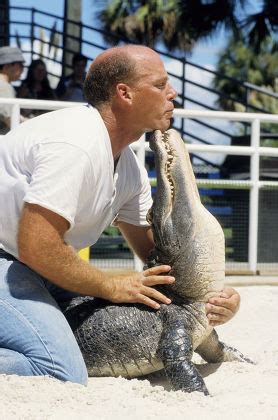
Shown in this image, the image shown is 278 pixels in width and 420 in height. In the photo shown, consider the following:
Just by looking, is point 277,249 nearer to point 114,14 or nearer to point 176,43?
point 176,43

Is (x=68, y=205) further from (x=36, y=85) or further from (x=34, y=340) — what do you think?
(x=36, y=85)

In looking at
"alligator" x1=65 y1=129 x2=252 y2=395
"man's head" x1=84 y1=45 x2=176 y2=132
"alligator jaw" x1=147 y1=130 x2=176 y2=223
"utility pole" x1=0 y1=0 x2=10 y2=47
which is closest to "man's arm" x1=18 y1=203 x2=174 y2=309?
"alligator" x1=65 y1=129 x2=252 y2=395

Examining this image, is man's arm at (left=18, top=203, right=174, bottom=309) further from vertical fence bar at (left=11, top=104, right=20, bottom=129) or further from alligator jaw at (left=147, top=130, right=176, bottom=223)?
vertical fence bar at (left=11, top=104, right=20, bottom=129)

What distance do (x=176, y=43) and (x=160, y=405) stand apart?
21740 mm

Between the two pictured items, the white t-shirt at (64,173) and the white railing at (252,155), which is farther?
the white railing at (252,155)

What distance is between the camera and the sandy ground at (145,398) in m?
2.83

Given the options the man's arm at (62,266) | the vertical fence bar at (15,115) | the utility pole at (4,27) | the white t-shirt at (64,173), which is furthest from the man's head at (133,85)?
the utility pole at (4,27)

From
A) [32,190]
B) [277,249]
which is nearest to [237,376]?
[32,190]

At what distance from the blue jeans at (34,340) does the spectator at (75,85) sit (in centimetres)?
504

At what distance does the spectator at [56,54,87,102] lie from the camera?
27.5 feet

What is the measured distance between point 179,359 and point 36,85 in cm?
542

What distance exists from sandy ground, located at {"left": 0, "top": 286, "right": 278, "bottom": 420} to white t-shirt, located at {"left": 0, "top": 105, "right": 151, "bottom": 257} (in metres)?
0.65

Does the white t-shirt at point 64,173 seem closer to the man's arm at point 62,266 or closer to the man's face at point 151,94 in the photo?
the man's arm at point 62,266

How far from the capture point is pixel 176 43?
23.9m
